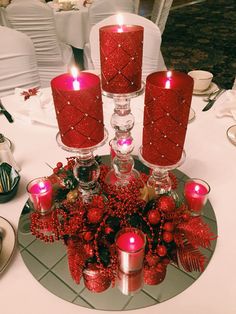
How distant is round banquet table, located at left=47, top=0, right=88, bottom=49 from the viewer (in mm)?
2582

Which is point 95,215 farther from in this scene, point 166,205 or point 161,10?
point 161,10

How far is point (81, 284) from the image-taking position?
0.58 m

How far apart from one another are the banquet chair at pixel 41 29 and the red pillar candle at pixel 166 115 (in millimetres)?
1801

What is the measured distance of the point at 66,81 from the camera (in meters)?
0.57

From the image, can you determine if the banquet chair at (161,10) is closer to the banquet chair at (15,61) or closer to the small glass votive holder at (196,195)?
the banquet chair at (15,61)

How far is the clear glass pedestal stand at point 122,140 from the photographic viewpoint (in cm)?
67

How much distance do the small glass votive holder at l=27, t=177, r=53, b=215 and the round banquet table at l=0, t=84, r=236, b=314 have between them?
0.06 meters

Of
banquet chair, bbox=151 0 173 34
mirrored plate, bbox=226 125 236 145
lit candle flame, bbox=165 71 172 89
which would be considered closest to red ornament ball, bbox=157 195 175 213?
lit candle flame, bbox=165 71 172 89

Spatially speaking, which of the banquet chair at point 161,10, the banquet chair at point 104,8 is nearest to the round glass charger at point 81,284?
the banquet chair at point 104,8

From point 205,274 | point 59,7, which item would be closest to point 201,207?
point 205,274

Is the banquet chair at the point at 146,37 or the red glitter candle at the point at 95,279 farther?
the banquet chair at the point at 146,37

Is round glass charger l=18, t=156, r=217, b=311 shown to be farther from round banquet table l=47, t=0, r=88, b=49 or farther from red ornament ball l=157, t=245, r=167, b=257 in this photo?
round banquet table l=47, t=0, r=88, b=49

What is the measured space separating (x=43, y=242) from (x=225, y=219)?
414 mm

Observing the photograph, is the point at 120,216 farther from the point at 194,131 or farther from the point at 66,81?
the point at 194,131
